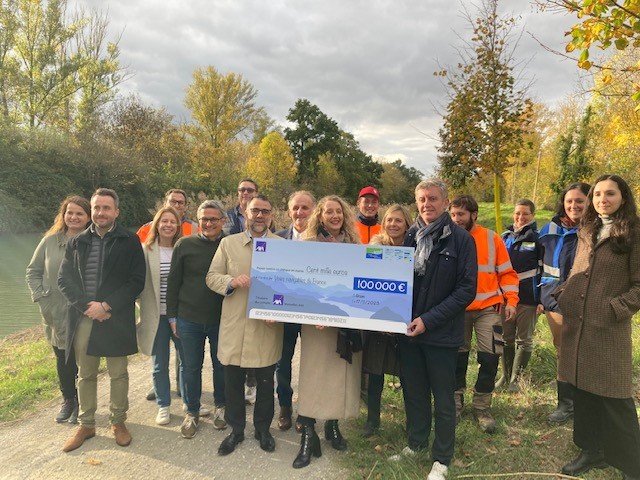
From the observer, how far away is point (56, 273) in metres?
4.04

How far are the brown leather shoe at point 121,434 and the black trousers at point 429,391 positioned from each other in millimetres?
2629

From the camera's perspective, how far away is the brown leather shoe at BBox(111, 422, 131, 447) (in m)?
3.71

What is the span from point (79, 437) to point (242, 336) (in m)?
1.88

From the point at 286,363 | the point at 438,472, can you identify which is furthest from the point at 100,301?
the point at 438,472

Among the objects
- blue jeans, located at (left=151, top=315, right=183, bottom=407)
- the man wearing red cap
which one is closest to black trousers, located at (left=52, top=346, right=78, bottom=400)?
blue jeans, located at (left=151, top=315, right=183, bottom=407)

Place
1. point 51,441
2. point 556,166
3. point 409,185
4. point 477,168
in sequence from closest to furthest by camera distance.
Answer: point 51,441 < point 477,168 < point 556,166 < point 409,185

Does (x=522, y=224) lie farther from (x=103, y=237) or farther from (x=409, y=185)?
(x=409, y=185)

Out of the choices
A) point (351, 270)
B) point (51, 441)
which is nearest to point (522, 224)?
point (351, 270)

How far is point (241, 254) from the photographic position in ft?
11.7

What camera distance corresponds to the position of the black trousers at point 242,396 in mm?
3590

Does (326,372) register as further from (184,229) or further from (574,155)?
(574,155)

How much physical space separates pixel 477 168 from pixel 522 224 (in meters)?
4.21

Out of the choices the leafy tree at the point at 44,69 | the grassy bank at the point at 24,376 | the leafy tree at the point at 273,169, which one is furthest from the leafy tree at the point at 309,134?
the grassy bank at the point at 24,376

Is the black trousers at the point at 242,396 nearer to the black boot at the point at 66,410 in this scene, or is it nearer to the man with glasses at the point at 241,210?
the black boot at the point at 66,410
